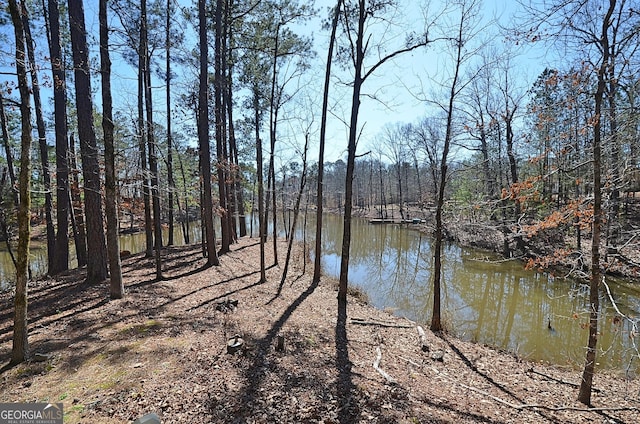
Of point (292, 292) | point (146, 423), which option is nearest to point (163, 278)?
point (292, 292)

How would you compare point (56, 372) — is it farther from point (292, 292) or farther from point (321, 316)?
point (292, 292)

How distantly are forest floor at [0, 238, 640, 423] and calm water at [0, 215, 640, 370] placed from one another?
125cm

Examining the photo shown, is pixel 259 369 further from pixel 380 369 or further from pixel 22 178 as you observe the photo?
pixel 22 178

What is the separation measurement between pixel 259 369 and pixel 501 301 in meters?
10.2

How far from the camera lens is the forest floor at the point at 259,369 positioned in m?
3.45

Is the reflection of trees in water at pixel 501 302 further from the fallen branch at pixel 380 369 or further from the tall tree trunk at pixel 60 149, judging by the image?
the tall tree trunk at pixel 60 149

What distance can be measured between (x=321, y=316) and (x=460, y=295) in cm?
705

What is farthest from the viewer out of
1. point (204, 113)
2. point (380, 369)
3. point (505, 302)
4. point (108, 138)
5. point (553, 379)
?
point (505, 302)

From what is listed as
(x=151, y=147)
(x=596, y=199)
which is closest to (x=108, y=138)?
(x=151, y=147)

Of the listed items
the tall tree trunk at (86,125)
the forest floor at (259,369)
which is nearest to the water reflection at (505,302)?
the forest floor at (259,369)

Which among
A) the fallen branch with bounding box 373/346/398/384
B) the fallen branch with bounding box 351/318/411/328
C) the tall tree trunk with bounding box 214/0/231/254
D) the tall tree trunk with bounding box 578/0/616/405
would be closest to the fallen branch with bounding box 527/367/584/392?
the tall tree trunk with bounding box 578/0/616/405

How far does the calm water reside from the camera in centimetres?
727

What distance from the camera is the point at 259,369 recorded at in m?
4.29

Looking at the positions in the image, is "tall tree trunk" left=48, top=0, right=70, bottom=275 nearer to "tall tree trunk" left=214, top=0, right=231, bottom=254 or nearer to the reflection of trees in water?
"tall tree trunk" left=214, top=0, right=231, bottom=254
